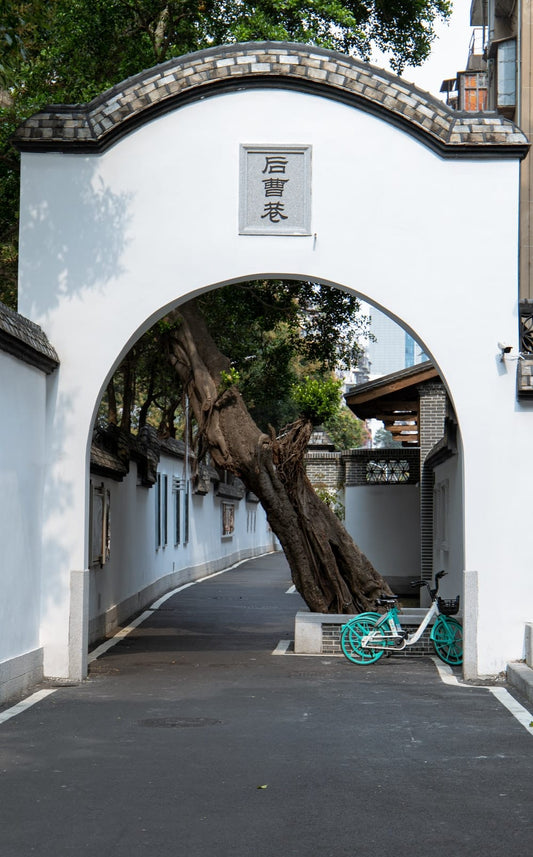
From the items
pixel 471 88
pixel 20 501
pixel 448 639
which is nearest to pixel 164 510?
pixel 448 639

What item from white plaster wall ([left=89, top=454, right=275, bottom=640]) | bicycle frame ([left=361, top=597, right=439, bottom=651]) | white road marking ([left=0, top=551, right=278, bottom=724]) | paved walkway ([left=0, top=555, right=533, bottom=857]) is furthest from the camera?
white plaster wall ([left=89, top=454, right=275, bottom=640])

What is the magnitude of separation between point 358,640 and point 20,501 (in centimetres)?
445

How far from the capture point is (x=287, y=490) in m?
14.5

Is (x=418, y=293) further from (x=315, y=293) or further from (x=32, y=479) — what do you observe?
(x=315, y=293)

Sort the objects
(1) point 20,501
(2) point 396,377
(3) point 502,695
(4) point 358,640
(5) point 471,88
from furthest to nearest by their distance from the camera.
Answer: (5) point 471,88
(2) point 396,377
(4) point 358,640
(1) point 20,501
(3) point 502,695

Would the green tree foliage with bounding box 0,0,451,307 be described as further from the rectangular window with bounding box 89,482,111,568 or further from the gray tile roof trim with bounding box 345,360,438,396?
the gray tile roof trim with bounding box 345,360,438,396

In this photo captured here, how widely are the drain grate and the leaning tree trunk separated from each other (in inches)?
208

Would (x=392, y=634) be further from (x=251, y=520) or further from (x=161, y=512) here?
(x=251, y=520)

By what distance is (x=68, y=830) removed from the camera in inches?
224

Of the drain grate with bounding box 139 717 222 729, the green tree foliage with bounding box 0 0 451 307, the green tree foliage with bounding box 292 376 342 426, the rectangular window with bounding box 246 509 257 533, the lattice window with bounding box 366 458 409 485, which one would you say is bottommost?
the rectangular window with bounding box 246 509 257 533

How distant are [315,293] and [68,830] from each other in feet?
45.0

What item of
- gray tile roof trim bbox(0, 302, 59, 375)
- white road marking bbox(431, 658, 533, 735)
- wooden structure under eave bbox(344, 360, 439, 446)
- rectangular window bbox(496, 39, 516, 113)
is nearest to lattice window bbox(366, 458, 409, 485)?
wooden structure under eave bbox(344, 360, 439, 446)

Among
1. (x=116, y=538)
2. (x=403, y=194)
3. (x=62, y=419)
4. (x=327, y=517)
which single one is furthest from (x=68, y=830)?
(x=116, y=538)

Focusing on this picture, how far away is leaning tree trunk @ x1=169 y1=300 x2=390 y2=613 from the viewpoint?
565 inches
